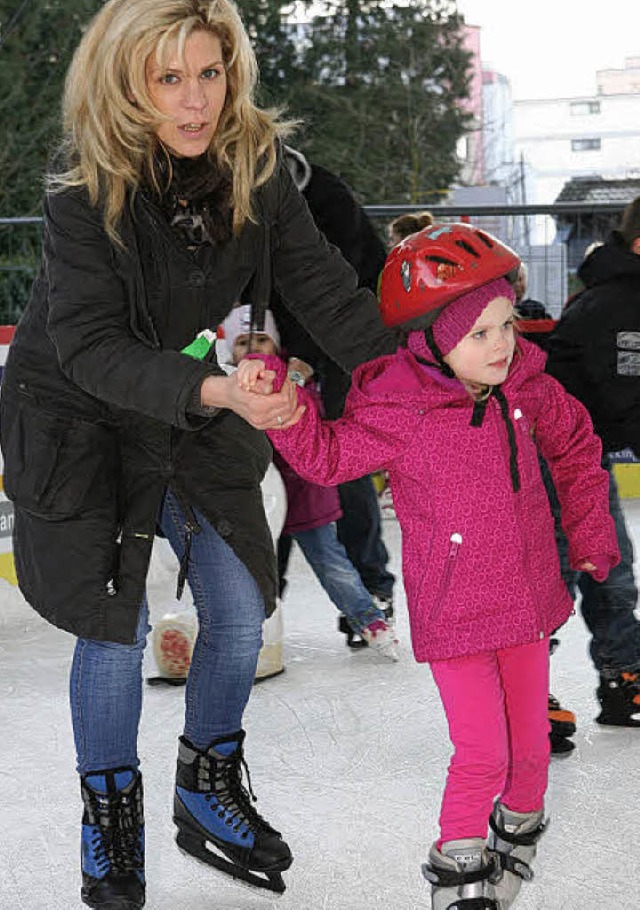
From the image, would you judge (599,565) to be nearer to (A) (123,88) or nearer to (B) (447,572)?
(B) (447,572)

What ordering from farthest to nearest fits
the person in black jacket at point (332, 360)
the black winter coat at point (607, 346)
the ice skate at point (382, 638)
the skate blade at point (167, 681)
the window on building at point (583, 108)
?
the window on building at point (583, 108) < the ice skate at point (382, 638) < the skate blade at point (167, 681) < the person in black jacket at point (332, 360) < the black winter coat at point (607, 346)

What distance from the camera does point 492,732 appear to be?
200cm

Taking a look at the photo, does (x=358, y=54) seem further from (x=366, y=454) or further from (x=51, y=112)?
(x=366, y=454)

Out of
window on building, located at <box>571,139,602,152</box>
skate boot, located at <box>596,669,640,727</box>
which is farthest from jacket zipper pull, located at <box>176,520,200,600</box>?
window on building, located at <box>571,139,602,152</box>

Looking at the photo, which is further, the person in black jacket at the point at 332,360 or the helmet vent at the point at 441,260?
the person in black jacket at the point at 332,360

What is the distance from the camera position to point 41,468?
1974 mm

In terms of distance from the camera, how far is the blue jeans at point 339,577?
3.75 m

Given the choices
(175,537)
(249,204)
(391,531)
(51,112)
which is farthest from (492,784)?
(51,112)

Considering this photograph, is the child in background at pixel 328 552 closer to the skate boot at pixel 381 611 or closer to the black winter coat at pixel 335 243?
the skate boot at pixel 381 611

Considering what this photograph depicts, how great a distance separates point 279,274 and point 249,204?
0.18m

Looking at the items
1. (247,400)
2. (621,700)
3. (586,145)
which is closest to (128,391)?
(247,400)

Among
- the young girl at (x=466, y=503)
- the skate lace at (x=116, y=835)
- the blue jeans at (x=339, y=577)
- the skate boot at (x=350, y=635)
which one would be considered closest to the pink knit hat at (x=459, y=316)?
the young girl at (x=466, y=503)

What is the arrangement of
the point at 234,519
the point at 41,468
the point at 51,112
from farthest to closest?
the point at 51,112
the point at 234,519
the point at 41,468

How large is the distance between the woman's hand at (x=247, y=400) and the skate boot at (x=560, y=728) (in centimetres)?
136
